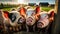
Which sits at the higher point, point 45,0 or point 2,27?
point 45,0

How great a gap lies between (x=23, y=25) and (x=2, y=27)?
28 cm

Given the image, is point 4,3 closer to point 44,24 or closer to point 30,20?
point 30,20

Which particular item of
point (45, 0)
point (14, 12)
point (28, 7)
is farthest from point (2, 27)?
point (45, 0)

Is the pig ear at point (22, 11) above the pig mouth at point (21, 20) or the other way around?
above

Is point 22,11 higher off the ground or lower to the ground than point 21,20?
higher

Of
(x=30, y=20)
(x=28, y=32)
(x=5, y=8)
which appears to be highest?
(x=5, y=8)

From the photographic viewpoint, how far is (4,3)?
2486mm

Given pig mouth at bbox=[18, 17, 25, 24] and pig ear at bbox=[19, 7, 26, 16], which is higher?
pig ear at bbox=[19, 7, 26, 16]

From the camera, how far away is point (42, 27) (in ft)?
8.37

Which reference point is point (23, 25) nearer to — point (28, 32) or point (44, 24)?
point (28, 32)

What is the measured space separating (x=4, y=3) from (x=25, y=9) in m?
0.29

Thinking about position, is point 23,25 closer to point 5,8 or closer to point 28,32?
point 28,32

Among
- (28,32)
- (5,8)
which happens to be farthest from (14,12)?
(28,32)

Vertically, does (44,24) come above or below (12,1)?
below
